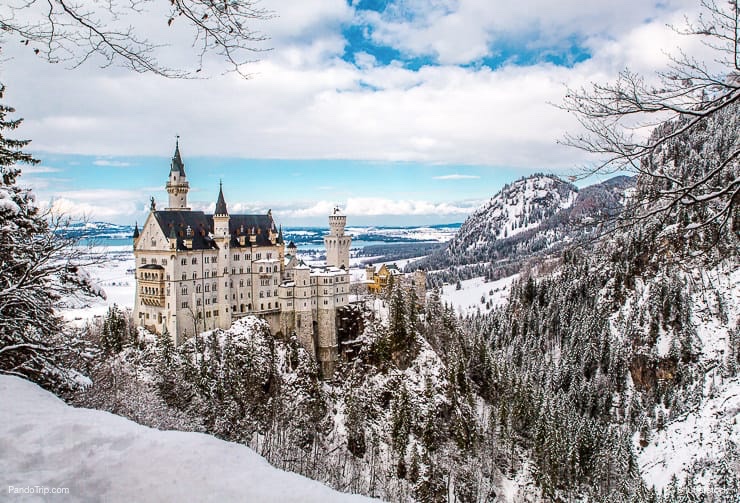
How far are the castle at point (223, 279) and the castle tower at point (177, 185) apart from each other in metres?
0.12

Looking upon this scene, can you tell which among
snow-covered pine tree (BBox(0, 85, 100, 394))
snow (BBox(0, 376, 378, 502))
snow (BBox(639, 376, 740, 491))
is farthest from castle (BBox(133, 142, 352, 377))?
snow (BBox(639, 376, 740, 491))

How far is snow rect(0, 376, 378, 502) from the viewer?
301 inches

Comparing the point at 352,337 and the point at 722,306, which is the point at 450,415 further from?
the point at 722,306

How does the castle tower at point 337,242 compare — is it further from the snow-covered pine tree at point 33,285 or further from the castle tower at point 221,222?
the snow-covered pine tree at point 33,285

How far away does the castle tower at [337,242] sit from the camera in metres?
72.8

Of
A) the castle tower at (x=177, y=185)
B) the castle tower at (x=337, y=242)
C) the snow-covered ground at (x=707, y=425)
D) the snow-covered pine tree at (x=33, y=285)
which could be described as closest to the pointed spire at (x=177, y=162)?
the castle tower at (x=177, y=185)

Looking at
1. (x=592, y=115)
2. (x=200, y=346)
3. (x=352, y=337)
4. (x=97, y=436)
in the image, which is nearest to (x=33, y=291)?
(x=97, y=436)

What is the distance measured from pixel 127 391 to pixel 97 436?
32006 millimetres

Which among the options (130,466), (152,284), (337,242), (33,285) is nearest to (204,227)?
(152,284)

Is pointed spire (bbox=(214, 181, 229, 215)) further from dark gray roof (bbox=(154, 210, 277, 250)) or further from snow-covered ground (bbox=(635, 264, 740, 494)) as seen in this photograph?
snow-covered ground (bbox=(635, 264, 740, 494))

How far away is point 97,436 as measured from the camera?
8.79 metres

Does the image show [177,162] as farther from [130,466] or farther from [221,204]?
[130,466]

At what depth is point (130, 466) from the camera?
320 inches

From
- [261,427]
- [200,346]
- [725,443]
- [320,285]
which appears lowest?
[725,443]
